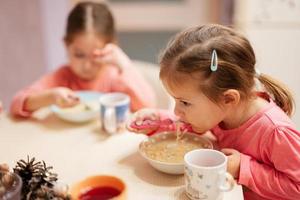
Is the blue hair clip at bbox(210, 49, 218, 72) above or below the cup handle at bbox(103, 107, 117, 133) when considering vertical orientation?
above

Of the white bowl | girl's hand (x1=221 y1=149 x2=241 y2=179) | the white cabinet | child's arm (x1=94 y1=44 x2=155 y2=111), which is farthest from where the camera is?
the white cabinet

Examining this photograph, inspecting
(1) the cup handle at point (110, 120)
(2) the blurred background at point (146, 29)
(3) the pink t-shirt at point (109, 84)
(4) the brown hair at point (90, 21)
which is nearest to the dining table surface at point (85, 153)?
(1) the cup handle at point (110, 120)

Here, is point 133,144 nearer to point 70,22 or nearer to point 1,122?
point 1,122

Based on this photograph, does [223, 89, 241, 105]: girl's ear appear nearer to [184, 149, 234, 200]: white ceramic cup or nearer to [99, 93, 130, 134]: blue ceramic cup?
[184, 149, 234, 200]: white ceramic cup

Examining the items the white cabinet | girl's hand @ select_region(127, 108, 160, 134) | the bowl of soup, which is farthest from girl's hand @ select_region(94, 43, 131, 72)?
the white cabinet

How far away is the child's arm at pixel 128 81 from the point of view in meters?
1.58

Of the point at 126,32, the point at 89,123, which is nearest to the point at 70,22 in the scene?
the point at 89,123

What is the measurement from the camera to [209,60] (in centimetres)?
100

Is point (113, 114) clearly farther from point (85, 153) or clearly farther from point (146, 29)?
point (146, 29)

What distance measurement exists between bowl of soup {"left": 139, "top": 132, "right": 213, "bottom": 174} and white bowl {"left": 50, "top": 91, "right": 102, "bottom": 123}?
0.99ft

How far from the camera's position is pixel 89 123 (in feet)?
4.61

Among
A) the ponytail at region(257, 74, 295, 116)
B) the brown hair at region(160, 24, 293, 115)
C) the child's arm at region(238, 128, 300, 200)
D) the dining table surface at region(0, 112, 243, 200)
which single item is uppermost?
the brown hair at region(160, 24, 293, 115)

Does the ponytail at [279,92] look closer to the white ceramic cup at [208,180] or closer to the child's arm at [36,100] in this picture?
the white ceramic cup at [208,180]

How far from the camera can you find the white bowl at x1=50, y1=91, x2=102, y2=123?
1376mm
